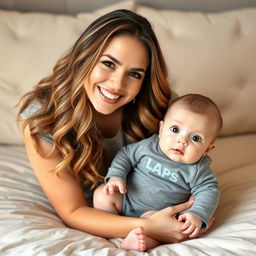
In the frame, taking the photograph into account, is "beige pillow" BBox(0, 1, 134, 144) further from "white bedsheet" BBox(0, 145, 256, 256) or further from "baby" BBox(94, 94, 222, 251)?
"baby" BBox(94, 94, 222, 251)

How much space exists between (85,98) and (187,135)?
13.4 inches

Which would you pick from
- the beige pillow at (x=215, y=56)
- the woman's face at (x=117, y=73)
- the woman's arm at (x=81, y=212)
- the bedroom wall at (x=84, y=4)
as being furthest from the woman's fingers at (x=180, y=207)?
the bedroom wall at (x=84, y=4)

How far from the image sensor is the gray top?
1405 mm

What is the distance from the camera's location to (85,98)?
4.83 feet

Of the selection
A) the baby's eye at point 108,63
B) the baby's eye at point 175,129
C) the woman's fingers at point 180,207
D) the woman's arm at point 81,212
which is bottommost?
the woman's arm at point 81,212

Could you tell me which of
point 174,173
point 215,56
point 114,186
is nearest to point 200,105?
point 174,173

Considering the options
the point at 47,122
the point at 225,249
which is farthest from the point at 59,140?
the point at 225,249

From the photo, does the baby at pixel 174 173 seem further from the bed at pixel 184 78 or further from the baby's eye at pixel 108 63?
the baby's eye at pixel 108 63

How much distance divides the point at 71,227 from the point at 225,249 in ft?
1.57

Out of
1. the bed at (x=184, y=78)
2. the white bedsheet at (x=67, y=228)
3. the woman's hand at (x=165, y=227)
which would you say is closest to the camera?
the white bedsheet at (x=67, y=228)

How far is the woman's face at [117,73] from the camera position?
1384mm

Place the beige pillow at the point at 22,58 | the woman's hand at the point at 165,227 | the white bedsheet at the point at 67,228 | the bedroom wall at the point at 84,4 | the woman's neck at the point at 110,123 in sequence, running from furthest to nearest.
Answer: the bedroom wall at the point at 84,4 < the beige pillow at the point at 22,58 < the woman's neck at the point at 110,123 < the woman's hand at the point at 165,227 < the white bedsheet at the point at 67,228

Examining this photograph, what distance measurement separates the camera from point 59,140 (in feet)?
4.80

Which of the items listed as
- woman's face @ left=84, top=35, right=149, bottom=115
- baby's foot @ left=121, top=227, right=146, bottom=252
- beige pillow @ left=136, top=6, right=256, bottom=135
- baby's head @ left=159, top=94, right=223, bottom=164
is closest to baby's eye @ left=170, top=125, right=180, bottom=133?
baby's head @ left=159, top=94, right=223, bottom=164
